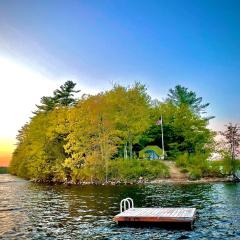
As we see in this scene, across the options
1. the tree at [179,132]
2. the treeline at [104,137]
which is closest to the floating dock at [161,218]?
the treeline at [104,137]

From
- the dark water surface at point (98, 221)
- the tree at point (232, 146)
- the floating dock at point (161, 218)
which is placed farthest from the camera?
the tree at point (232, 146)

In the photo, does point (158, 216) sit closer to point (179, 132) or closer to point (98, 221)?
point (98, 221)

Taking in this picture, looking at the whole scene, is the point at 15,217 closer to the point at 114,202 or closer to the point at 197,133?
the point at 114,202

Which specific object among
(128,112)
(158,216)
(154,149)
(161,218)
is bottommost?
(161,218)

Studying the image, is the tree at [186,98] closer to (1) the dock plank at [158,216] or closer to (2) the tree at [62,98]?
(2) the tree at [62,98]

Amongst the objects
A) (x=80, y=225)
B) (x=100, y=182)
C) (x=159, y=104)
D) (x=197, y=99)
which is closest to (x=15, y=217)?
(x=80, y=225)

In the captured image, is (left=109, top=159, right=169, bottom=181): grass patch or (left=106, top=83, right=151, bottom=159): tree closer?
(left=109, top=159, right=169, bottom=181): grass patch

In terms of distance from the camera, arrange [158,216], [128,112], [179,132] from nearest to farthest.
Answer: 1. [158,216]
2. [128,112]
3. [179,132]

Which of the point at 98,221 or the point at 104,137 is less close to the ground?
the point at 104,137

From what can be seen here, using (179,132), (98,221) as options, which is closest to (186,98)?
(179,132)

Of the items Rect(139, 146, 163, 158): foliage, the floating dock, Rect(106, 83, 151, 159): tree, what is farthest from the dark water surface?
Rect(139, 146, 163, 158): foliage

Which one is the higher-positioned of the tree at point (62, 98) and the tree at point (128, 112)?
the tree at point (62, 98)

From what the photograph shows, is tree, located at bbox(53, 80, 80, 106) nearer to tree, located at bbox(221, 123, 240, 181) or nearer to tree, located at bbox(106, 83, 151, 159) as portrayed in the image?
tree, located at bbox(106, 83, 151, 159)

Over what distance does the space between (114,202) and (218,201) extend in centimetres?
1029
